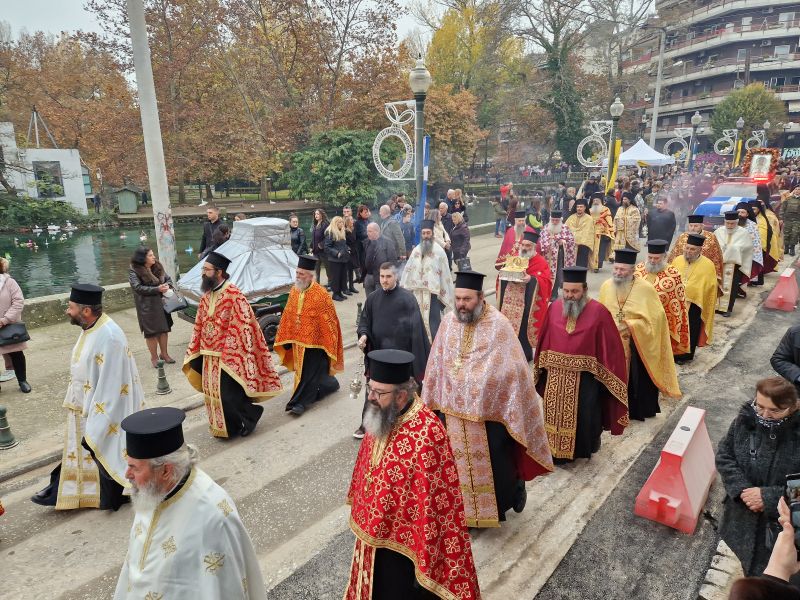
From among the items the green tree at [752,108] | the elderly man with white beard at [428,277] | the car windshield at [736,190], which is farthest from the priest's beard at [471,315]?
the green tree at [752,108]

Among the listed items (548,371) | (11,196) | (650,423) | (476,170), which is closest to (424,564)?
(548,371)

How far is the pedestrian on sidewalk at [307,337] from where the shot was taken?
6.71 meters

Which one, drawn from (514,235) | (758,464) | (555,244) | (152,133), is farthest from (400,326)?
(152,133)

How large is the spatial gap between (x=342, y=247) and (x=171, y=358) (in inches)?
174

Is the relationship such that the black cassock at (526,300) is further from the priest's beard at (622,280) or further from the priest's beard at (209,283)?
the priest's beard at (209,283)

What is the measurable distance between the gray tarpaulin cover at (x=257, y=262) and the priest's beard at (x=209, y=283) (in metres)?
2.63

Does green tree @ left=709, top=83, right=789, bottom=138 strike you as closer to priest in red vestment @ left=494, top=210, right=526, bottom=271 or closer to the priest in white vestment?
priest in red vestment @ left=494, top=210, right=526, bottom=271

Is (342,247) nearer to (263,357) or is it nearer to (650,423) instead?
(263,357)

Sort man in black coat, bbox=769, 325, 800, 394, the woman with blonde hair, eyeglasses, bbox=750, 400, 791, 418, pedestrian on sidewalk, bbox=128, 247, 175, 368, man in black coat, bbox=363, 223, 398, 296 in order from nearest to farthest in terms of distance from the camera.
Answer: eyeglasses, bbox=750, 400, 791, 418
man in black coat, bbox=769, 325, 800, 394
pedestrian on sidewalk, bbox=128, 247, 175, 368
man in black coat, bbox=363, 223, 398, 296
the woman with blonde hair

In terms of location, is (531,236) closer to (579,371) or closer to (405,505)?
(579,371)

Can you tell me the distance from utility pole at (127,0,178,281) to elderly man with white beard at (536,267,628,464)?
6.98m

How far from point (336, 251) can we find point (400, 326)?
6253mm

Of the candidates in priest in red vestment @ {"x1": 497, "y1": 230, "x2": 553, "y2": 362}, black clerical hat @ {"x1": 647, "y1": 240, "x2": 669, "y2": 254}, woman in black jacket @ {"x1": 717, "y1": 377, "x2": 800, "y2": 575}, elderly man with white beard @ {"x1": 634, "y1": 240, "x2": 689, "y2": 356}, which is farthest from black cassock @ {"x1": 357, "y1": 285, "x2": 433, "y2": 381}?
black clerical hat @ {"x1": 647, "y1": 240, "x2": 669, "y2": 254}

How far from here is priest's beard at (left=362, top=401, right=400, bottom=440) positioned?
2.78m
